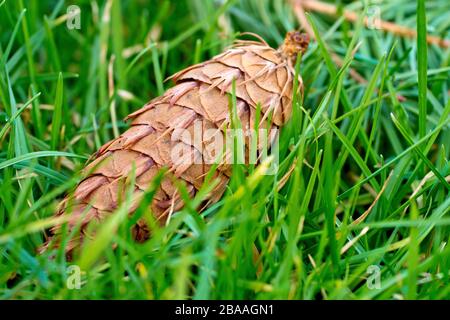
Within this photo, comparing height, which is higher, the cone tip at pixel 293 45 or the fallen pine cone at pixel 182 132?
the cone tip at pixel 293 45

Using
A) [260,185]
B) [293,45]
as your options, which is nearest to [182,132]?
[260,185]

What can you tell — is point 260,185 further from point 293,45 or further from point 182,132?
point 293,45

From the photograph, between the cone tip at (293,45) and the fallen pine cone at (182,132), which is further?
the cone tip at (293,45)

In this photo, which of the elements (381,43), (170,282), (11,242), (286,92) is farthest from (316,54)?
(11,242)

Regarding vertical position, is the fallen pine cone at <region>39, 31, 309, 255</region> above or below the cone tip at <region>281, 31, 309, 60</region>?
below

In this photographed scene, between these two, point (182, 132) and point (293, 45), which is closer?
point (182, 132)
